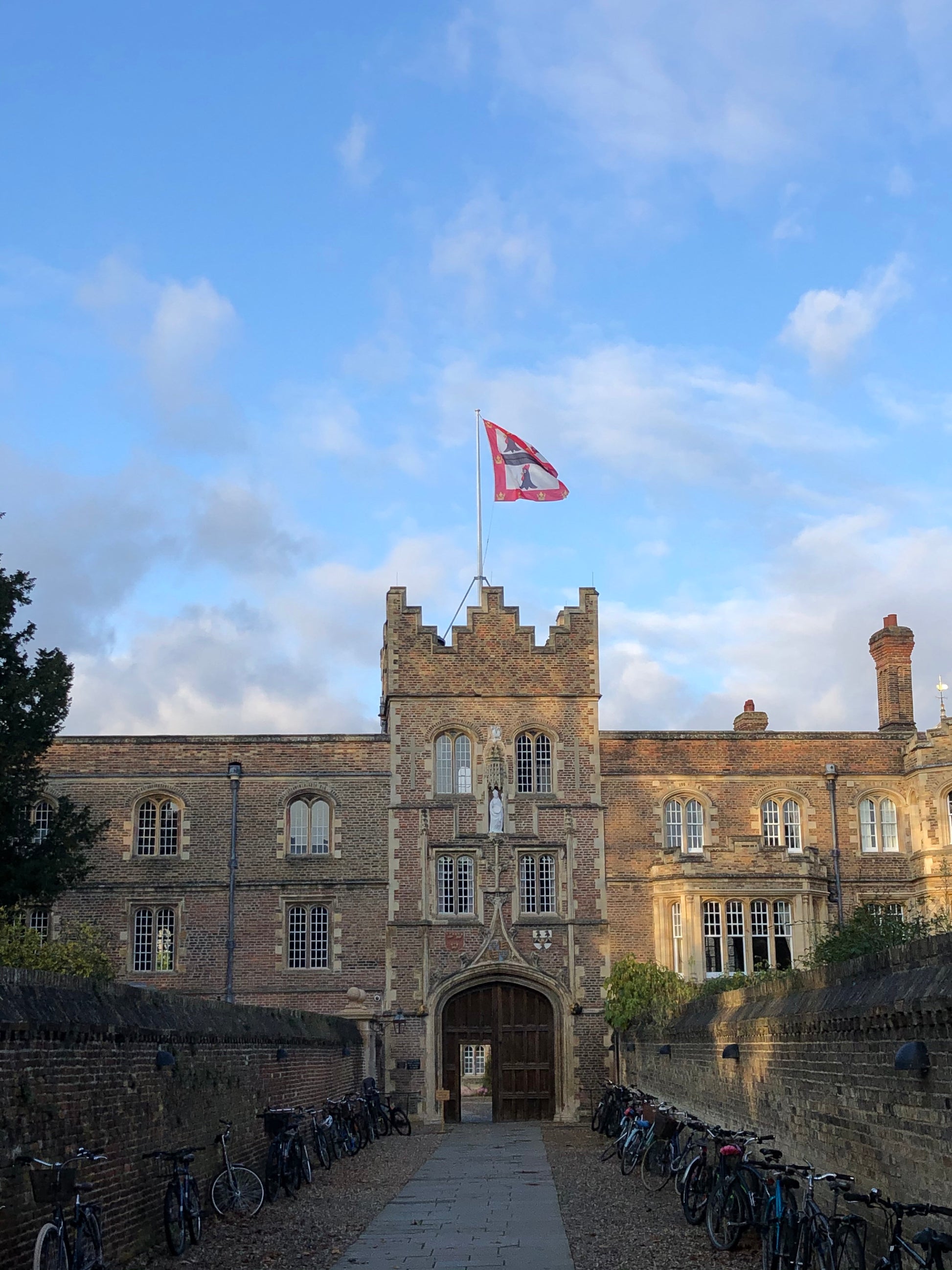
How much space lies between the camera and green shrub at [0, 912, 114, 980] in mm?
26766

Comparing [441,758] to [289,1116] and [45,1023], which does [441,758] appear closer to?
[289,1116]

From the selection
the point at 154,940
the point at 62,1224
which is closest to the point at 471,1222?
the point at 62,1224

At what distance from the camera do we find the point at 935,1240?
897 cm

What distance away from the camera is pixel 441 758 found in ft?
122

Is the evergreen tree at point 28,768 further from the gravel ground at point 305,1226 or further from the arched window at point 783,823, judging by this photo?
the arched window at point 783,823

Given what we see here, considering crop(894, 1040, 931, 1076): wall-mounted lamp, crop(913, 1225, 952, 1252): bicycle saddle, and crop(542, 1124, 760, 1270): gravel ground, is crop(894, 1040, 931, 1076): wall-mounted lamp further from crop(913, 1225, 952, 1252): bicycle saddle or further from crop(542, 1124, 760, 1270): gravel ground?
crop(542, 1124, 760, 1270): gravel ground

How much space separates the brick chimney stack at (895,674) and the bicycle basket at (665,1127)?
20844 millimetres

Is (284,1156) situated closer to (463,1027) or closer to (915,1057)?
(915,1057)

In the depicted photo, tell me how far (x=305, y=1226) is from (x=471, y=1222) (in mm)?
2016

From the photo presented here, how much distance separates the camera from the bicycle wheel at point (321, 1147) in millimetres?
23469

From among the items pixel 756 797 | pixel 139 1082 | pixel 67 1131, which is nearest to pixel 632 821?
pixel 756 797

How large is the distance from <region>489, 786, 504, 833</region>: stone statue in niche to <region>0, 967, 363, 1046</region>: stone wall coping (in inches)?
533

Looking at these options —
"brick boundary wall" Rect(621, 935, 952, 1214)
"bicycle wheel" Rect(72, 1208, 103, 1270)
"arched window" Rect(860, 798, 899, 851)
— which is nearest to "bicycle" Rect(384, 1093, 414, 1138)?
"brick boundary wall" Rect(621, 935, 952, 1214)

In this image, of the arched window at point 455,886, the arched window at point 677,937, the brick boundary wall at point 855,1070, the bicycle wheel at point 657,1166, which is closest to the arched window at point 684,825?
the arched window at point 677,937
